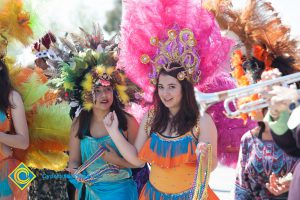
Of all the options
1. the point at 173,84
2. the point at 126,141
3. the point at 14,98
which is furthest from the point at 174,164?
the point at 14,98

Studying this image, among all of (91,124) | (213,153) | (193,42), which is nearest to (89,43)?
(91,124)

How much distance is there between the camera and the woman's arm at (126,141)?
15.8ft

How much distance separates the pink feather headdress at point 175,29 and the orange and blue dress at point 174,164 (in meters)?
0.49

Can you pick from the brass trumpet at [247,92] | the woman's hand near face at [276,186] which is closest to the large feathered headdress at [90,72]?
the woman's hand near face at [276,186]

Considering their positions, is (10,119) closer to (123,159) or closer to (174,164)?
(123,159)

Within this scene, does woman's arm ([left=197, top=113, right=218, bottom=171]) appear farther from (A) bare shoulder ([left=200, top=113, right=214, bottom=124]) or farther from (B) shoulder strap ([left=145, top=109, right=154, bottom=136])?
(B) shoulder strap ([left=145, top=109, right=154, bottom=136])

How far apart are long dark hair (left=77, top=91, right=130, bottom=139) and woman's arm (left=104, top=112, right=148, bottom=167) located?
332mm

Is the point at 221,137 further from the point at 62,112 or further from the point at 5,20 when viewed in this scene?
the point at 5,20

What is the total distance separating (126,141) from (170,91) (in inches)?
21.9

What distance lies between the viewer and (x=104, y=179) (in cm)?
525

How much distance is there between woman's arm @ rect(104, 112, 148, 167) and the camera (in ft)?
15.8

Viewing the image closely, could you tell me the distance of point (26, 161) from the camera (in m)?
5.77

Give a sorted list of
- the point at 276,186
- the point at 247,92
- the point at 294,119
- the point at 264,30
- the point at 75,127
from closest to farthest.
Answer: the point at 294,119
the point at 247,92
the point at 276,186
the point at 264,30
the point at 75,127

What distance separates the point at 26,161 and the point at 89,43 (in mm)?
1268
